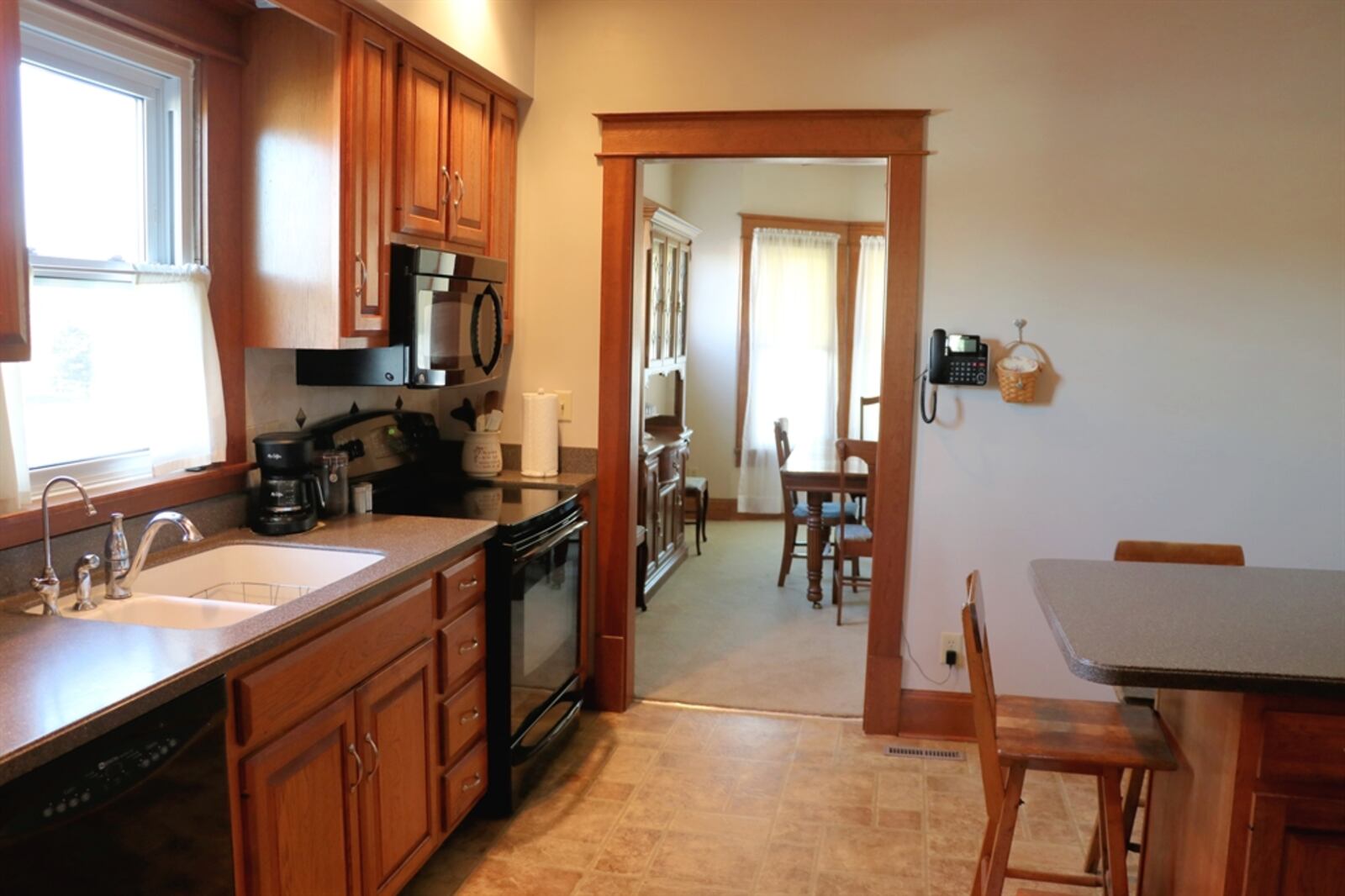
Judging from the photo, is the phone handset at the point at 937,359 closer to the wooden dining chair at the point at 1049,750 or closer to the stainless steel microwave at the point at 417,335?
the wooden dining chair at the point at 1049,750

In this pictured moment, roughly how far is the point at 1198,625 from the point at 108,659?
6.64 ft

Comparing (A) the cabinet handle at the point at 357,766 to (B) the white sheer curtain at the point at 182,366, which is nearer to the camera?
(A) the cabinet handle at the point at 357,766

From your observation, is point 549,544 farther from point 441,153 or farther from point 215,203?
point 215,203

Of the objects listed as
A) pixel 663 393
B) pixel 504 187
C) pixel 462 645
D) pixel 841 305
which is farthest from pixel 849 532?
pixel 462 645

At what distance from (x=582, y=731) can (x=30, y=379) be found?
2.17m

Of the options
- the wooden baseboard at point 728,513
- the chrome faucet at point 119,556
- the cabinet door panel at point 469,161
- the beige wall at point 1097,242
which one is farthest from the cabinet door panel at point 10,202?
the wooden baseboard at point 728,513

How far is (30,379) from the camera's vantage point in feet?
7.27

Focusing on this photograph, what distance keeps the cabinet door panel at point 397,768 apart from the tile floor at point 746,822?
0.27 metres

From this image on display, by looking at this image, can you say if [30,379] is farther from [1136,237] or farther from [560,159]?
[1136,237]

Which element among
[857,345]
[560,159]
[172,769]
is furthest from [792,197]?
[172,769]

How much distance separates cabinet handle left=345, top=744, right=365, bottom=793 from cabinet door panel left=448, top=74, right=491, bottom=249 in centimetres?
166

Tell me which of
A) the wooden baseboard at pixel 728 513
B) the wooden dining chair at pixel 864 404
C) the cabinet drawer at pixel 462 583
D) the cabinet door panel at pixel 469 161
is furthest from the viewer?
the wooden baseboard at pixel 728 513

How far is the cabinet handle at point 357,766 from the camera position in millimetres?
2240

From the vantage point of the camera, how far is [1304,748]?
187 centimetres
